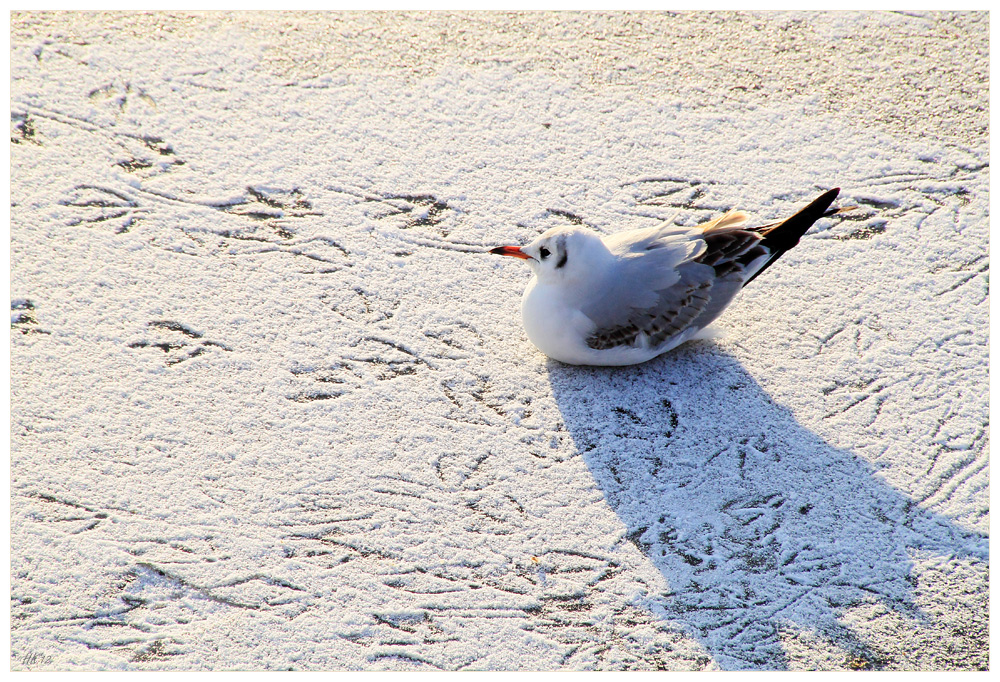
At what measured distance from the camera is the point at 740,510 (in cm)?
250

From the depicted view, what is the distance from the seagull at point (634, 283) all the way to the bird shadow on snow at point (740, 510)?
0.16 m

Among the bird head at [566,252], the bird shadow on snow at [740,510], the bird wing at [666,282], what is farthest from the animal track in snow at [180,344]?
the bird wing at [666,282]

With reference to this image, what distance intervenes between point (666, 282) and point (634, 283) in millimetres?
104

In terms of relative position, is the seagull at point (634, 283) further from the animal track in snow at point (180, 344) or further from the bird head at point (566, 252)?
the animal track in snow at point (180, 344)

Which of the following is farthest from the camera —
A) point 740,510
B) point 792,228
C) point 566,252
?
point 792,228

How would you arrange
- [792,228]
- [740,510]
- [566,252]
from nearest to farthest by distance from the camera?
[740,510], [566,252], [792,228]

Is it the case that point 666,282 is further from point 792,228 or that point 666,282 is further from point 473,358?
point 473,358

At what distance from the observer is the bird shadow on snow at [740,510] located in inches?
88.4

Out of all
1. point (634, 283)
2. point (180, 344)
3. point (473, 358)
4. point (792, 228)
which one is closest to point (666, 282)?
point (634, 283)

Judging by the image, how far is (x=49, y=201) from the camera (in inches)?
137

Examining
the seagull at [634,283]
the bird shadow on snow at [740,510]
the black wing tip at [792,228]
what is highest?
the black wing tip at [792,228]

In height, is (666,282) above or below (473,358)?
above

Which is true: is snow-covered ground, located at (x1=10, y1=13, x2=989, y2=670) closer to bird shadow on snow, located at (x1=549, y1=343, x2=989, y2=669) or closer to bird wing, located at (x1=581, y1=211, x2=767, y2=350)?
bird shadow on snow, located at (x1=549, y1=343, x2=989, y2=669)

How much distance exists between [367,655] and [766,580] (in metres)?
1.05
